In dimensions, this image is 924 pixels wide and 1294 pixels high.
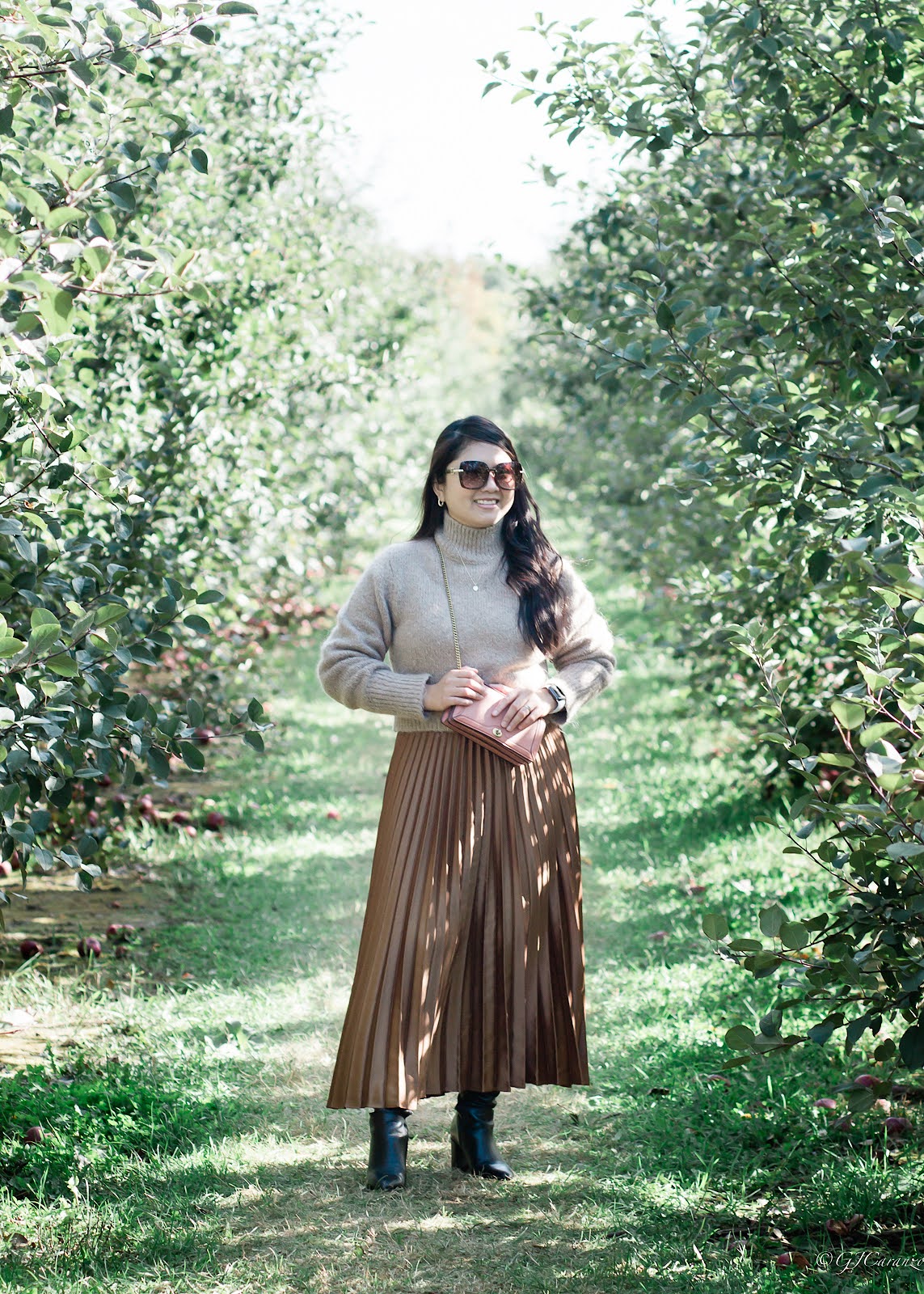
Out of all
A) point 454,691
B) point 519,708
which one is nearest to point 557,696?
point 519,708

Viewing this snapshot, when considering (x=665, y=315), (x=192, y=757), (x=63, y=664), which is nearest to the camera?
(x=63, y=664)

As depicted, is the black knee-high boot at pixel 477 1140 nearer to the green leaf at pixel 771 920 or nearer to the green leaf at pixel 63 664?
the green leaf at pixel 771 920

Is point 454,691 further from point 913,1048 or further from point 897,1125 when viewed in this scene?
point 897,1125

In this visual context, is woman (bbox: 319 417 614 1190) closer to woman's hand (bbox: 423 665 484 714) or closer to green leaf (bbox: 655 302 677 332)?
woman's hand (bbox: 423 665 484 714)

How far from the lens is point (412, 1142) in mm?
3613

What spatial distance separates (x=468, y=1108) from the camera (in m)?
3.33

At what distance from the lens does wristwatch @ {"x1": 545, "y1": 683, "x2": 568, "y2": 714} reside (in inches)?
134

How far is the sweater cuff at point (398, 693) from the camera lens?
330cm

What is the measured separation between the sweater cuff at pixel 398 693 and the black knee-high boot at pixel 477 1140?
99 cm

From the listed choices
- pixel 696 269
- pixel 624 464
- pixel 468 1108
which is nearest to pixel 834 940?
pixel 468 1108

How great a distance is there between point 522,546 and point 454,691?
495mm

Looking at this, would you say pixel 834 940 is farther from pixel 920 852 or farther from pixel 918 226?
pixel 918 226

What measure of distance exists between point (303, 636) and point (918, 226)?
9572mm

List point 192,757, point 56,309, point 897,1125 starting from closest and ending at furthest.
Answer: point 56,309 → point 192,757 → point 897,1125
